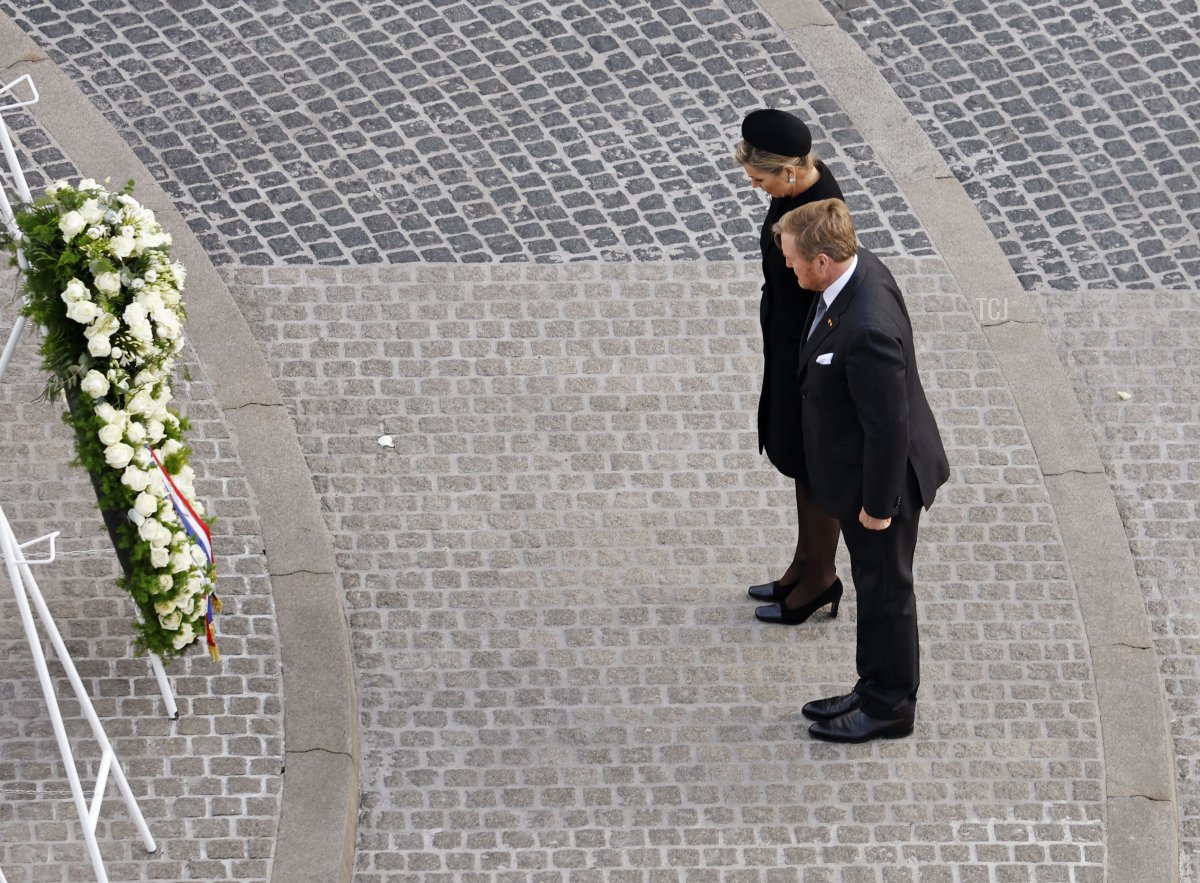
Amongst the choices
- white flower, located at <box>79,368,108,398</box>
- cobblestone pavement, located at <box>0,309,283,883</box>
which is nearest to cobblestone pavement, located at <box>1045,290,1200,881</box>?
cobblestone pavement, located at <box>0,309,283,883</box>

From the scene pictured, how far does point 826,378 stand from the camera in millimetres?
5414

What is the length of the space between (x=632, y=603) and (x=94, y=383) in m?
2.38

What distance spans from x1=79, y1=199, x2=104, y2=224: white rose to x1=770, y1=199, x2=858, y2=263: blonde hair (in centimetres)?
226

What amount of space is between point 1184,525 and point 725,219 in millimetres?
2578

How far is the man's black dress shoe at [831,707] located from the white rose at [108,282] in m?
2.98

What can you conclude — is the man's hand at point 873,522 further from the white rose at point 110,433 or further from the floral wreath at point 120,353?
the white rose at point 110,433

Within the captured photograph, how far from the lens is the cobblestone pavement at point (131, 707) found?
229 inches

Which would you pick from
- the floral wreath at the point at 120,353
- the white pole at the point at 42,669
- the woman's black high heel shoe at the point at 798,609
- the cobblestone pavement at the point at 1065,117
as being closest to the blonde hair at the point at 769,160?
the woman's black high heel shoe at the point at 798,609

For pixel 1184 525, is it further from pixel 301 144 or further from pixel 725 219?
pixel 301 144

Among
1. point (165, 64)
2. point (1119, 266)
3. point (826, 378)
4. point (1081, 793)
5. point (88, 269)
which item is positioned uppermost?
point (88, 269)

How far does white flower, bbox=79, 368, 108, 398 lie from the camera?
5.32 m

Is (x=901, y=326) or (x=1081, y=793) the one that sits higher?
(x=901, y=326)

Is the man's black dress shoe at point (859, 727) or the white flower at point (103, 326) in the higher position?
the white flower at point (103, 326)

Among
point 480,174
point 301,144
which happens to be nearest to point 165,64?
point 301,144
